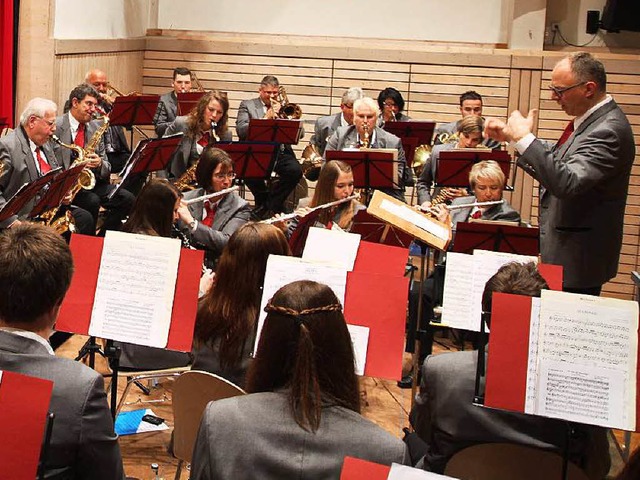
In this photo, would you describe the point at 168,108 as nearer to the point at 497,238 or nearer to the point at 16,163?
the point at 16,163

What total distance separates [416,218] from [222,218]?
1.64 metres

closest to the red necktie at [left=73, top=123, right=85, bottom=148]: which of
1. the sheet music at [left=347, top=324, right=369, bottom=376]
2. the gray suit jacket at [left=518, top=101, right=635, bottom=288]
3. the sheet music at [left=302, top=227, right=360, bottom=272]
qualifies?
the sheet music at [left=302, top=227, right=360, bottom=272]

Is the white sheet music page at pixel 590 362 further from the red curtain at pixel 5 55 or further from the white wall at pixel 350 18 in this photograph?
the white wall at pixel 350 18

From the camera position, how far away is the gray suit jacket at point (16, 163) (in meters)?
6.58

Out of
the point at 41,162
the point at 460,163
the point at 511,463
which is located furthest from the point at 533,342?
the point at 41,162

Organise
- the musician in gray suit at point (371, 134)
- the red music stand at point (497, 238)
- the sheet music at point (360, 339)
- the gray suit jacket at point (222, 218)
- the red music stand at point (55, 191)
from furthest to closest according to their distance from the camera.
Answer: the musician in gray suit at point (371, 134)
the gray suit jacket at point (222, 218)
the red music stand at point (55, 191)
the red music stand at point (497, 238)
the sheet music at point (360, 339)

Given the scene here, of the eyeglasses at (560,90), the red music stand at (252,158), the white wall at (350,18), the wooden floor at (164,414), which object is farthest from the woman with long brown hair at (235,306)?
the white wall at (350,18)

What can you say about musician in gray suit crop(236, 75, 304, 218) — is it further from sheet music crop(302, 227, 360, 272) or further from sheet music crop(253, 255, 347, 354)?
sheet music crop(253, 255, 347, 354)

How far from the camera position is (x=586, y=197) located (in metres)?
4.75

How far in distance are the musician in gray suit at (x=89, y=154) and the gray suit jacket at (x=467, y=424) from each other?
5.00 m

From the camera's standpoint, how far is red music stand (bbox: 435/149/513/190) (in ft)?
23.8

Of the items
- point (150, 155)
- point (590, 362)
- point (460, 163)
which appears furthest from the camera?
point (150, 155)

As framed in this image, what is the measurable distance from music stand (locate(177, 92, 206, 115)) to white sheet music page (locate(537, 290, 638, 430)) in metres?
6.75

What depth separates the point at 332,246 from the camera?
455 centimetres
